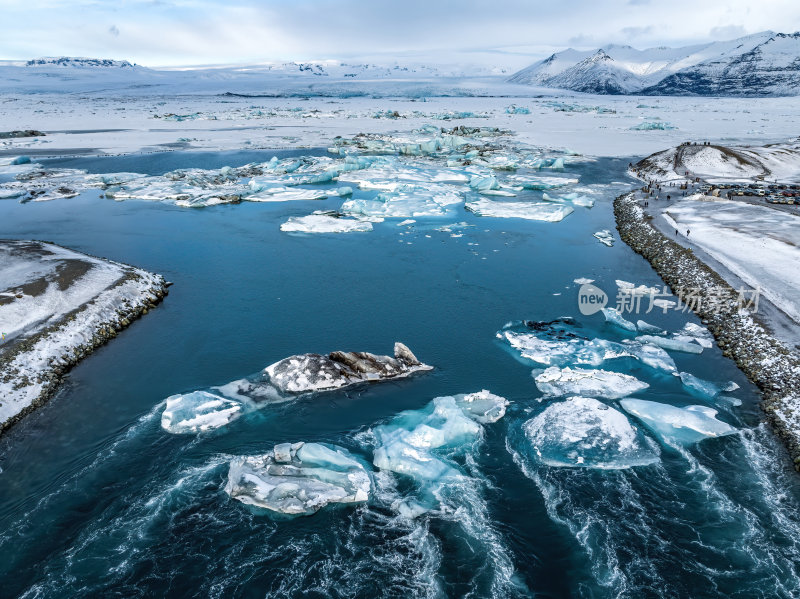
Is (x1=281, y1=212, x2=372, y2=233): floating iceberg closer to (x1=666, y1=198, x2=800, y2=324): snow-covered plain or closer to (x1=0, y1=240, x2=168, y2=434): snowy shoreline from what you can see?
(x1=0, y1=240, x2=168, y2=434): snowy shoreline

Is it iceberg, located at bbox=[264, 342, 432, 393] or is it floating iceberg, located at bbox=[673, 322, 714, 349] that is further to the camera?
floating iceberg, located at bbox=[673, 322, 714, 349]

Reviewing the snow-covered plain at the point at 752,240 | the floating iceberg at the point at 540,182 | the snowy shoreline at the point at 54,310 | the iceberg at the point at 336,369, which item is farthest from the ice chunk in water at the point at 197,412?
the floating iceberg at the point at 540,182

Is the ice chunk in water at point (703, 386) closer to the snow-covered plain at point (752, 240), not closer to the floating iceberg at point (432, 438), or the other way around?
the snow-covered plain at point (752, 240)

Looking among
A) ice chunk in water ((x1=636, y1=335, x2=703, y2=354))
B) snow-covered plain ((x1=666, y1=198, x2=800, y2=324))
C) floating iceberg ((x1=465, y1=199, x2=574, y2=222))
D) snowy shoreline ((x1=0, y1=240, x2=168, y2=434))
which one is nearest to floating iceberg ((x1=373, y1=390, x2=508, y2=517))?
ice chunk in water ((x1=636, y1=335, x2=703, y2=354))

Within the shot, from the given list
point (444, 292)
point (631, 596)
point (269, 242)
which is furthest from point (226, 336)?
point (631, 596)

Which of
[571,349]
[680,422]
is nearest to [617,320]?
[571,349]

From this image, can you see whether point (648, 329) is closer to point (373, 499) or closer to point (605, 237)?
point (605, 237)
